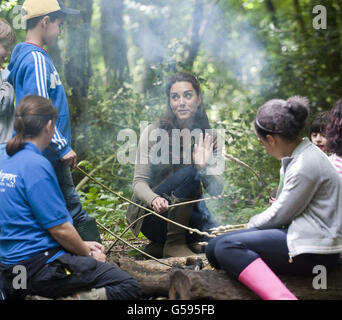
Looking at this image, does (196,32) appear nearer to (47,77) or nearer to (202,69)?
(202,69)

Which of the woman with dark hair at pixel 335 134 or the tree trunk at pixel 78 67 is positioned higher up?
the tree trunk at pixel 78 67

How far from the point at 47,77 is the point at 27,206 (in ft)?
2.90

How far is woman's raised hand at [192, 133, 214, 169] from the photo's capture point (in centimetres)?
315

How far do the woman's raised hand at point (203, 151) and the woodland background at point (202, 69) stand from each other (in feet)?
2.78

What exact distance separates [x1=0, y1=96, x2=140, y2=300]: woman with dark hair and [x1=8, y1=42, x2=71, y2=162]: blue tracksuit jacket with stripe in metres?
0.37

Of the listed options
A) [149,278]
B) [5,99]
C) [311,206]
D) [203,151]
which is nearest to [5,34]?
[5,99]

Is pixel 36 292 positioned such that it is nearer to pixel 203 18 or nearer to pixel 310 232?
pixel 310 232

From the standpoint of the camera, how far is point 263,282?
83.2 inches

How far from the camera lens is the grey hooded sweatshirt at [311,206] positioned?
2154 mm

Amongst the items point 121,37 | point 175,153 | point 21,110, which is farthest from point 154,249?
point 121,37

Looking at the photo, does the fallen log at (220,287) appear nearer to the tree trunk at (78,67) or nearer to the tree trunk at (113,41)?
the tree trunk at (78,67)

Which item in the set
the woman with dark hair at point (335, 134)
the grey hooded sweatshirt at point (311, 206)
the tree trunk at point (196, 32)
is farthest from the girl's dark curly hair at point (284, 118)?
the tree trunk at point (196, 32)

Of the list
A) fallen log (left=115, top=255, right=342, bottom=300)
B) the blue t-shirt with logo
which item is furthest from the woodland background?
fallen log (left=115, top=255, right=342, bottom=300)

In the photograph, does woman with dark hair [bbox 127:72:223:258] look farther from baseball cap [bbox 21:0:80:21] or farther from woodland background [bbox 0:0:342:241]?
baseball cap [bbox 21:0:80:21]
